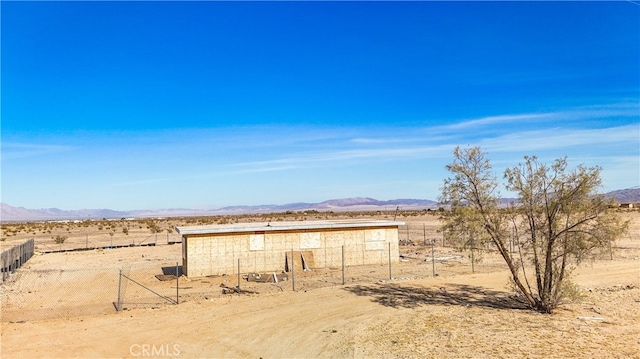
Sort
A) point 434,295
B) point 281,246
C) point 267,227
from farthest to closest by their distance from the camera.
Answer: point 267,227 < point 281,246 < point 434,295

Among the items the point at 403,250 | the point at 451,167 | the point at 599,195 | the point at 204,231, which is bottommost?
the point at 403,250

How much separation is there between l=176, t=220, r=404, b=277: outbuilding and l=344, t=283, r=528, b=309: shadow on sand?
135 inches

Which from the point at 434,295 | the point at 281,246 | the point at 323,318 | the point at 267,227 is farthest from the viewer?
the point at 267,227

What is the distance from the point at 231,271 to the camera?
84.6 feet

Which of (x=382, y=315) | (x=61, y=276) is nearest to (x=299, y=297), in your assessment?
(x=382, y=315)

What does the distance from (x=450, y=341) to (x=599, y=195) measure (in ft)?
25.0

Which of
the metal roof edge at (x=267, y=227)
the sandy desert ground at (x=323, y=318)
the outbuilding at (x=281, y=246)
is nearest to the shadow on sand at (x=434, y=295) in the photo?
the sandy desert ground at (x=323, y=318)

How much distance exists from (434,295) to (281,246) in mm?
10592

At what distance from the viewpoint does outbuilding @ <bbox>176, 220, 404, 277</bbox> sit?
999 inches

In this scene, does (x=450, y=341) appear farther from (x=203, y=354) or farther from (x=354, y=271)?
(x=354, y=271)

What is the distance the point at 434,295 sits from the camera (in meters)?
19.4

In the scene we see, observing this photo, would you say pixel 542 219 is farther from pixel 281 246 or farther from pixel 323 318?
pixel 281 246

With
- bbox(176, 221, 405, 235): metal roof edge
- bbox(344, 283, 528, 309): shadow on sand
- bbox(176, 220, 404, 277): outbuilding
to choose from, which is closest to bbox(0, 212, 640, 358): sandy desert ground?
bbox(344, 283, 528, 309): shadow on sand

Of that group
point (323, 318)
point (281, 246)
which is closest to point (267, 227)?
point (281, 246)
